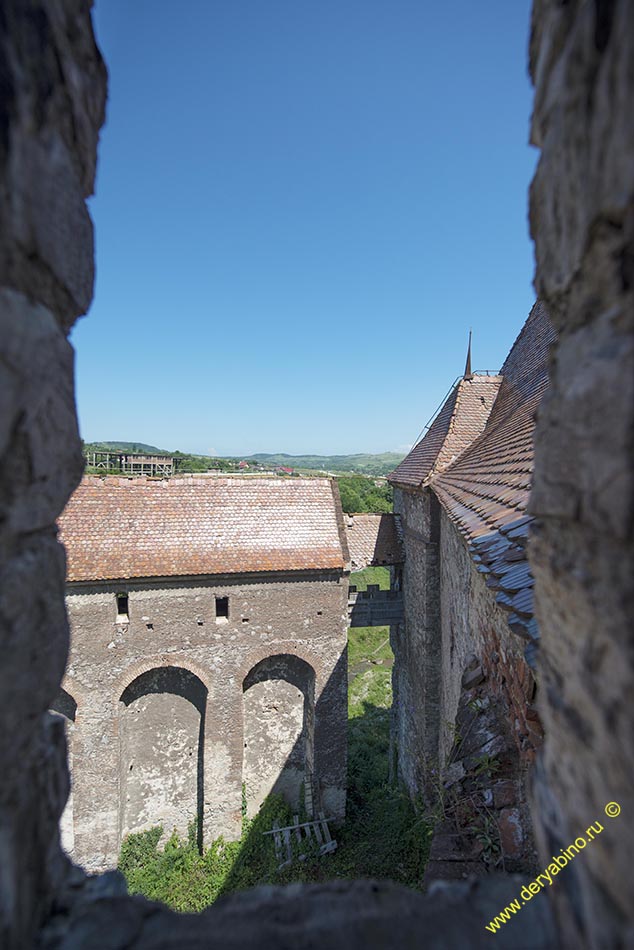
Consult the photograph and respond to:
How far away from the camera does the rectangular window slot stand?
33.7ft

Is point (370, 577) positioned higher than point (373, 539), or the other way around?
point (373, 539)

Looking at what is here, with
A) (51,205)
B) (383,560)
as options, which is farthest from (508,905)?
(383,560)

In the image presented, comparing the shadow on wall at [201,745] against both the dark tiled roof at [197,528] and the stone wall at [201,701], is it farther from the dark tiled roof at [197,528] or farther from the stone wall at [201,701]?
the dark tiled roof at [197,528]

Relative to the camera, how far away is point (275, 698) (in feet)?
35.6

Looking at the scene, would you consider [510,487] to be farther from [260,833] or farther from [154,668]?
A: [260,833]

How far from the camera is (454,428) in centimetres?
1146

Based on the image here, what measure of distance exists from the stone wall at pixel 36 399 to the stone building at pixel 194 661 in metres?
8.71

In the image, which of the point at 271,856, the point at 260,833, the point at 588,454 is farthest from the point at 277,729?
the point at 588,454

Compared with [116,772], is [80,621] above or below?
above

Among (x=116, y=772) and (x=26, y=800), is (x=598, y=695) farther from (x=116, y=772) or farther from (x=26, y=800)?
(x=116, y=772)

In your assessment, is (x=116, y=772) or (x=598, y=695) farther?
(x=116, y=772)

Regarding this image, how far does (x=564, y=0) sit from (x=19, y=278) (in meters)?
1.53

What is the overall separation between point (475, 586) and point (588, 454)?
4497 mm

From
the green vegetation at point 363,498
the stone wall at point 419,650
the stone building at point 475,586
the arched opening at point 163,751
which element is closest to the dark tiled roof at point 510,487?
the stone building at point 475,586
